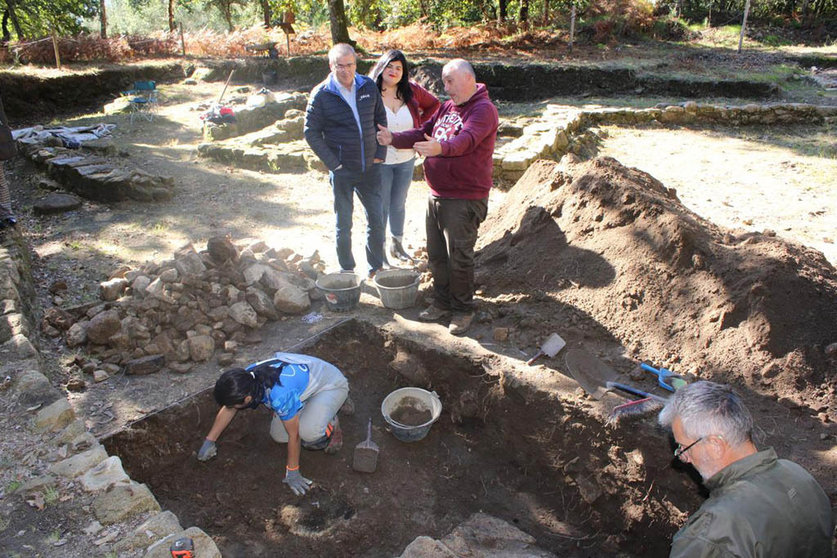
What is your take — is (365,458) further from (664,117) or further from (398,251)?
(664,117)

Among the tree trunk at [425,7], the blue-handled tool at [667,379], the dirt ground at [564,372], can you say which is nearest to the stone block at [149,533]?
the dirt ground at [564,372]

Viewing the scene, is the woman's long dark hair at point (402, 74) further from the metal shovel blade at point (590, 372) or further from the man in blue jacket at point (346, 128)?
the metal shovel blade at point (590, 372)

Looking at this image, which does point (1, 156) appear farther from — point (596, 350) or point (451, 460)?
point (596, 350)

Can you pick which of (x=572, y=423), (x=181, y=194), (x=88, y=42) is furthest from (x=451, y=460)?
(x=88, y=42)

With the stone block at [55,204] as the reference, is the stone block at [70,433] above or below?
below

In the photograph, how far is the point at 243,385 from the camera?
295 cm

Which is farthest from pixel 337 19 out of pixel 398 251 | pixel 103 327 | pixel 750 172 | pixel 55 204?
pixel 103 327

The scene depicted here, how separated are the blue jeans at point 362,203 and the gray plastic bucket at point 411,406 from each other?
58.6 inches

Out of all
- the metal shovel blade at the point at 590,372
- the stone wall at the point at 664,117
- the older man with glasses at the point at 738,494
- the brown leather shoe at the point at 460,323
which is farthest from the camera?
the stone wall at the point at 664,117

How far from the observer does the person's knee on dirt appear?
2.99 metres

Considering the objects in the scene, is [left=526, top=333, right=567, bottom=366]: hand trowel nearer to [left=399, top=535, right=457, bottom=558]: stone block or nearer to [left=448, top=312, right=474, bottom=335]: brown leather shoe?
[left=448, top=312, right=474, bottom=335]: brown leather shoe

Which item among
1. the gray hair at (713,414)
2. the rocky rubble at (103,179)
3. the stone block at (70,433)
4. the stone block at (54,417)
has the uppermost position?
the gray hair at (713,414)

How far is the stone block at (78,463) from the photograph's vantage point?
2.72 meters

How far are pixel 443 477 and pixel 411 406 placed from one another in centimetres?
55
